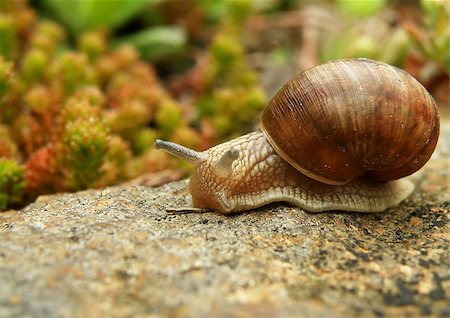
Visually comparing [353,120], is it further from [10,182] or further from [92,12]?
[92,12]

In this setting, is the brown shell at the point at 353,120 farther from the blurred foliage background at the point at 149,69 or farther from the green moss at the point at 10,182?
the green moss at the point at 10,182

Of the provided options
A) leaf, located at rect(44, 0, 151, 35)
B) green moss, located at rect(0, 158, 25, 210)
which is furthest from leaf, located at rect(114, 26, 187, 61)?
green moss, located at rect(0, 158, 25, 210)

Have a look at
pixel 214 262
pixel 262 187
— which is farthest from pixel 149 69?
pixel 214 262

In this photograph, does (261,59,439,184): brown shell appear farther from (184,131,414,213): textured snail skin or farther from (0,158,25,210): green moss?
(0,158,25,210): green moss

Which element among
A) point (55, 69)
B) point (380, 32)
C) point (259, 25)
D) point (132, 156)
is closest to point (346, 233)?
point (132, 156)

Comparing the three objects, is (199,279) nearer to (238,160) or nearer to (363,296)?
(363,296)

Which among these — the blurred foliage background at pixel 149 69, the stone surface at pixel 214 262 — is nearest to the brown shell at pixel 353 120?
the stone surface at pixel 214 262
